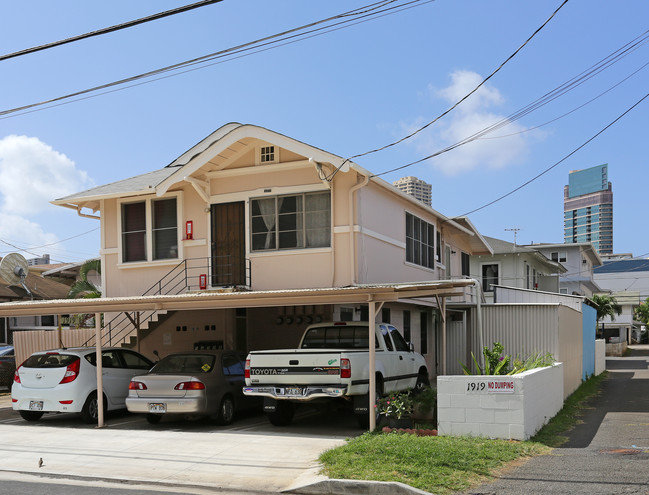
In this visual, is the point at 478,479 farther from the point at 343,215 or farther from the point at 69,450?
the point at 343,215

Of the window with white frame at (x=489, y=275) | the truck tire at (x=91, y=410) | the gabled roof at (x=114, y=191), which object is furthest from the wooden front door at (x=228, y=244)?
the window with white frame at (x=489, y=275)

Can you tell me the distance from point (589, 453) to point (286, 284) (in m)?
8.95

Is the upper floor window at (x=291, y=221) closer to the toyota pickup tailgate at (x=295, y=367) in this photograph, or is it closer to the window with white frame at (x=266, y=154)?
the window with white frame at (x=266, y=154)

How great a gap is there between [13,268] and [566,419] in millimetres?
18816

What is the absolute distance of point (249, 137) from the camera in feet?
56.4

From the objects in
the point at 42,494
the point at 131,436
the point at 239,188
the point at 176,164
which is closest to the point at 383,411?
the point at 131,436

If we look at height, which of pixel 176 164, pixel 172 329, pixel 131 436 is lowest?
pixel 131 436

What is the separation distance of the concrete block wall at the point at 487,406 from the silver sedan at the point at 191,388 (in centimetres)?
458

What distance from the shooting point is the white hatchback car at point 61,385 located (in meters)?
14.0

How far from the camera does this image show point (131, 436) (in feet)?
41.0

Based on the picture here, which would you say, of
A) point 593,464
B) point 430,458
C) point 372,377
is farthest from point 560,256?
point 430,458

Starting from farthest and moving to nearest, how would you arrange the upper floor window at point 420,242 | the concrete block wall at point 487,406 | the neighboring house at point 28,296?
the neighboring house at point 28,296
the upper floor window at point 420,242
the concrete block wall at point 487,406

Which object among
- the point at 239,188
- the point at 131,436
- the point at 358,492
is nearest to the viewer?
the point at 358,492

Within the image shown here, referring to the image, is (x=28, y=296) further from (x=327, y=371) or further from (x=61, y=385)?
(x=327, y=371)
